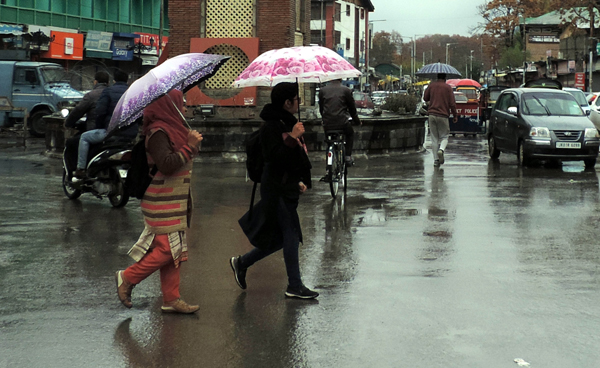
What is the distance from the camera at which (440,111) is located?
1797cm

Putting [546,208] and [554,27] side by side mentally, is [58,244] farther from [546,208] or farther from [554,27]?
[554,27]

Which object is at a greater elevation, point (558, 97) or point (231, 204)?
point (558, 97)

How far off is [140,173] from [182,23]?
1718cm

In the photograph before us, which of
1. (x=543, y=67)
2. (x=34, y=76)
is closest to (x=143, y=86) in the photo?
(x=34, y=76)

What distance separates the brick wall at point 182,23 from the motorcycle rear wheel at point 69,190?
10.3 metres

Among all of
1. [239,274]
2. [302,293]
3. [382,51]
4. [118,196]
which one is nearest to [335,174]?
[118,196]

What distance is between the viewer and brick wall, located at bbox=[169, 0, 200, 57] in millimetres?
22609

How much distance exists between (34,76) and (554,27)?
248 ft

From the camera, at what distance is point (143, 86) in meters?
5.96

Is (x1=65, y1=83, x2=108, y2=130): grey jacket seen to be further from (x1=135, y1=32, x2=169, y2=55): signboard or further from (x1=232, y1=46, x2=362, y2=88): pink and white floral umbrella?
(x1=135, y1=32, x2=169, y2=55): signboard

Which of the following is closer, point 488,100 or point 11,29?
point 488,100

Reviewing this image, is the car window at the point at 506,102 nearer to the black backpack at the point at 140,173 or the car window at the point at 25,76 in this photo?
the black backpack at the point at 140,173

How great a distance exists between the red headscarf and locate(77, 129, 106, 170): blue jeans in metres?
6.09

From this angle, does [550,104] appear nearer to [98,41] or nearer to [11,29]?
[11,29]
